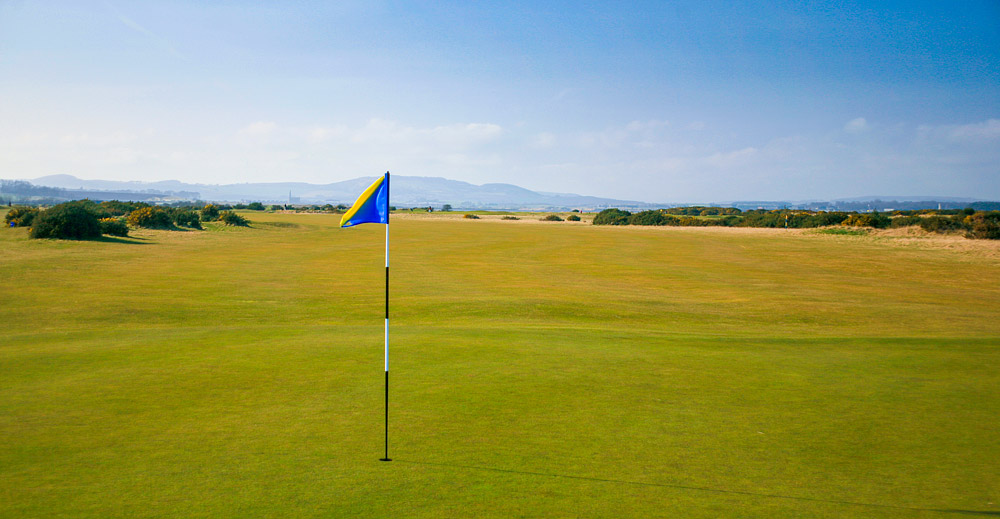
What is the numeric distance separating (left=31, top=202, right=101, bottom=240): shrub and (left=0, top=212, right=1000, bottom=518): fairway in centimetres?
1490

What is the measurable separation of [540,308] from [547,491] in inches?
484

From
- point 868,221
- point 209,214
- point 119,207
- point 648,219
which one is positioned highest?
point 119,207

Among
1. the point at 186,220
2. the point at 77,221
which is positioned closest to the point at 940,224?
the point at 77,221

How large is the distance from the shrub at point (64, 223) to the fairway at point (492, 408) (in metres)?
14.9

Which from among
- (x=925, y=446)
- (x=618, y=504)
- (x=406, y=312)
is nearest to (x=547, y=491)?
(x=618, y=504)

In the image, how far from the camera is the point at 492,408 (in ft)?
22.4

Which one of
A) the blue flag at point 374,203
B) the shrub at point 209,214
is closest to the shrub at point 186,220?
the shrub at point 209,214

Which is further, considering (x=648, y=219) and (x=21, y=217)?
(x=648, y=219)

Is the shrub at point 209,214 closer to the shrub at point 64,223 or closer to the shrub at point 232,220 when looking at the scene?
the shrub at point 232,220

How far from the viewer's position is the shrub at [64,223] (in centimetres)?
3008

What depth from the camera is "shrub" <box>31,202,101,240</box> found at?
98.7 feet

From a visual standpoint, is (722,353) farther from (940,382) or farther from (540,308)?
(540,308)

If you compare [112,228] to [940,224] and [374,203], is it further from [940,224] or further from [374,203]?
[940,224]

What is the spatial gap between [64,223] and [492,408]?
3321 cm
